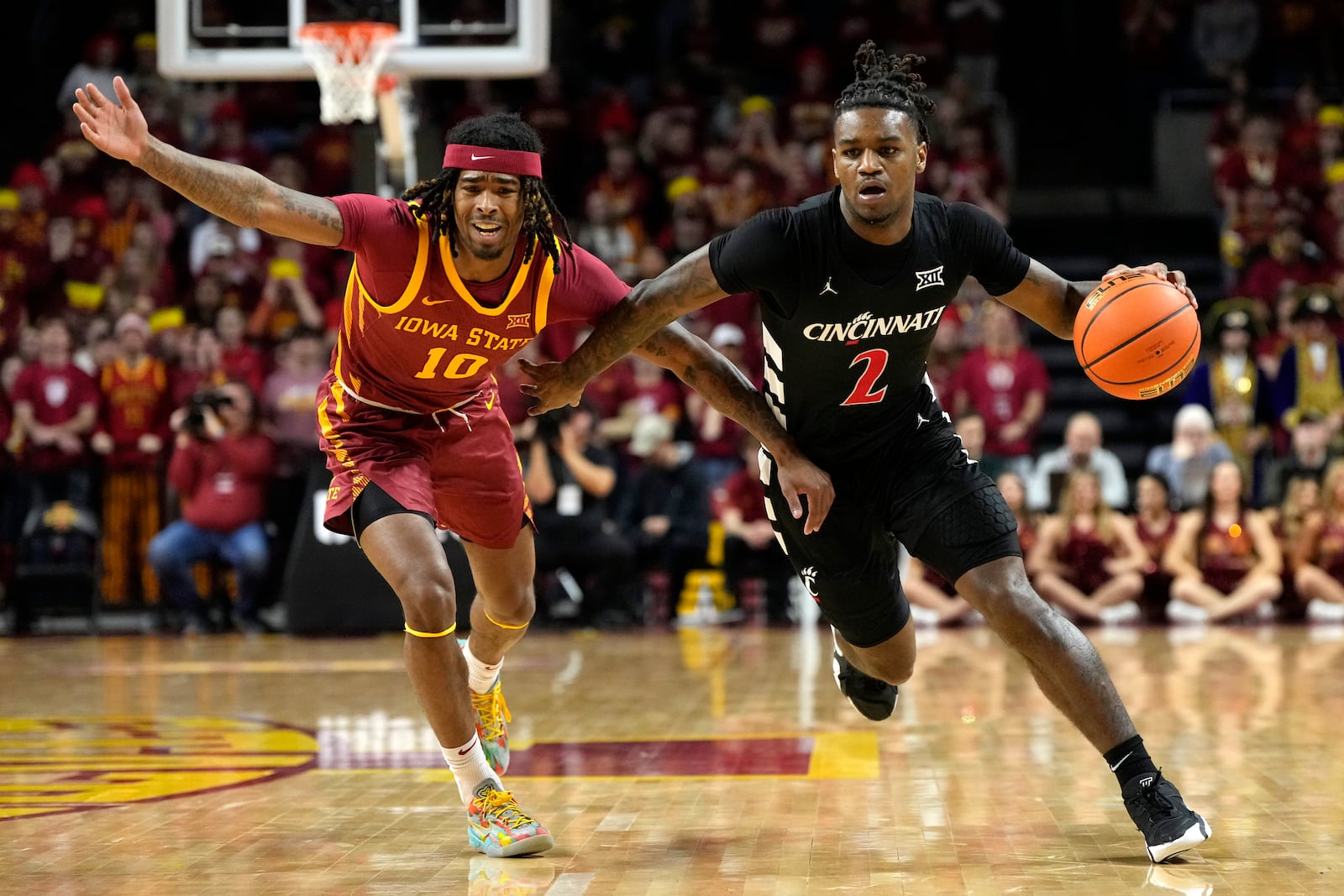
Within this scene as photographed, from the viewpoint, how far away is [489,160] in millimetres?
4988

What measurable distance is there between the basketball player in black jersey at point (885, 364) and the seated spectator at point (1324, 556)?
7261mm

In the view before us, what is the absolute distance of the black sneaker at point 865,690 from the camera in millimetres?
5941

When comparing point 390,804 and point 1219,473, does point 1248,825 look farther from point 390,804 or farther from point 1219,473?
point 1219,473

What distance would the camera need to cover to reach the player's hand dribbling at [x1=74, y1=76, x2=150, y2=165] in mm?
4582

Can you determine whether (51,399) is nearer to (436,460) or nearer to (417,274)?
(436,460)

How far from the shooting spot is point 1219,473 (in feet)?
38.6

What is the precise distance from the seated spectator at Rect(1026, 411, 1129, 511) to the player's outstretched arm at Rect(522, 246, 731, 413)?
740 cm

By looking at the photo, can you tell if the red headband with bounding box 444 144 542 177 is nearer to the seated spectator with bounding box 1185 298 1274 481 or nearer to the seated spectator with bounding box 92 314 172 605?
the seated spectator with bounding box 92 314 172 605

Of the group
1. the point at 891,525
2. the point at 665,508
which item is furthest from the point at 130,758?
the point at 665,508

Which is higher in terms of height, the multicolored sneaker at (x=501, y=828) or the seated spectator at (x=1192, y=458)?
the seated spectator at (x=1192, y=458)

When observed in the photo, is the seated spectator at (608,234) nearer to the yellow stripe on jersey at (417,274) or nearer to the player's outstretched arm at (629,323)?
the player's outstretched arm at (629,323)

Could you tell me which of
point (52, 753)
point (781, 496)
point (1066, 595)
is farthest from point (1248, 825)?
point (1066, 595)

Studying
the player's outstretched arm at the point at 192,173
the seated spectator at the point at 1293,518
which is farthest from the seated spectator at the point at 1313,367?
the player's outstretched arm at the point at 192,173

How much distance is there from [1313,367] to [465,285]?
29.9 ft
